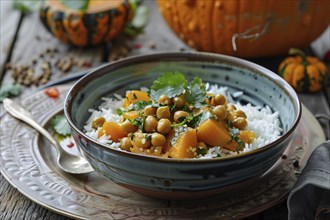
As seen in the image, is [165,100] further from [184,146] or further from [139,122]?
[184,146]

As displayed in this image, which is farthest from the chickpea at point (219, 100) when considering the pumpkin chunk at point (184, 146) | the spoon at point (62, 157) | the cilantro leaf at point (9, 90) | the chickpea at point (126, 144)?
the cilantro leaf at point (9, 90)

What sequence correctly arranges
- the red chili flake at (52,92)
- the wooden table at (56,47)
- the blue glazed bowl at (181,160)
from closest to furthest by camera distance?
the blue glazed bowl at (181,160) → the red chili flake at (52,92) → the wooden table at (56,47)

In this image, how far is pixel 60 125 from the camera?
2203mm

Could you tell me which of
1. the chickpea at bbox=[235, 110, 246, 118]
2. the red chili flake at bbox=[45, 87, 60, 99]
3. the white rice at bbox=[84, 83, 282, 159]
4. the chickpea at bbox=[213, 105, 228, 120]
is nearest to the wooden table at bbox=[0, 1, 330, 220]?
the red chili flake at bbox=[45, 87, 60, 99]

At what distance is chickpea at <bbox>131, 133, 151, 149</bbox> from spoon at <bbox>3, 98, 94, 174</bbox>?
0.26 meters

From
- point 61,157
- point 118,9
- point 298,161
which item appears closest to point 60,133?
point 61,157

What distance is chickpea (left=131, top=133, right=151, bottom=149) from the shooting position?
1720 mm

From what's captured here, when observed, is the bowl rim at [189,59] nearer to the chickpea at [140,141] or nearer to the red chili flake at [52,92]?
the chickpea at [140,141]

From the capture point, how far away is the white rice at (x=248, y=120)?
5.94ft

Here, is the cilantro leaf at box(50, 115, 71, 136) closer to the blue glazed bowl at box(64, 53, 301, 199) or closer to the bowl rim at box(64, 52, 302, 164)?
the blue glazed bowl at box(64, 53, 301, 199)

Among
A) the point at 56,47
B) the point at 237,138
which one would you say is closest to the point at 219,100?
the point at 237,138

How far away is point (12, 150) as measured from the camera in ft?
6.75

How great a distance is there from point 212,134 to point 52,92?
0.97 metres

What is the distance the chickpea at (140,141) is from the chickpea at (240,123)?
33 cm
